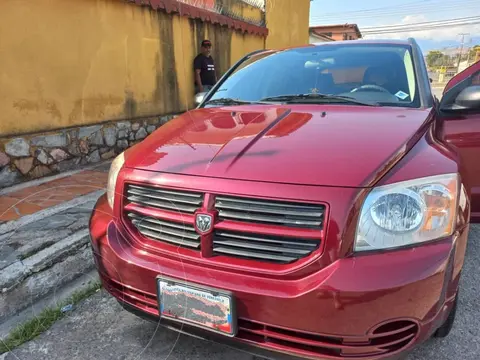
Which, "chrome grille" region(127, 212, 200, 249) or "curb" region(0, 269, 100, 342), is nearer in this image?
"chrome grille" region(127, 212, 200, 249)

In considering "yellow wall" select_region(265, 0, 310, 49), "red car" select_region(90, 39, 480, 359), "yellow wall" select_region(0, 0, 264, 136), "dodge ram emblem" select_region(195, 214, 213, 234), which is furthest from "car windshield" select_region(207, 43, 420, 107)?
"yellow wall" select_region(265, 0, 310, 49)

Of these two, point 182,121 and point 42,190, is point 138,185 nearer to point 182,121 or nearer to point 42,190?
point 182,121

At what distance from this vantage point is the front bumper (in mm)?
1356

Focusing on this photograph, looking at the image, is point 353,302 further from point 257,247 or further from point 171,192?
point 171,192

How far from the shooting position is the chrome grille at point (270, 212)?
4.74 feet

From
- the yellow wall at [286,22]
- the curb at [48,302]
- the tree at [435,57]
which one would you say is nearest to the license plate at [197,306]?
the curb at [48,302]

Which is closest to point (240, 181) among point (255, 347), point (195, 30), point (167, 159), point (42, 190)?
point (167, 159)

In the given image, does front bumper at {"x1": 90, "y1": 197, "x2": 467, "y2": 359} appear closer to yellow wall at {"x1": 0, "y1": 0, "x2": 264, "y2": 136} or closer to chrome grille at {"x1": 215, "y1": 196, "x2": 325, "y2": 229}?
chrome grille at {"x1": 215, "y1": 196, "x2": 325, "y2": 229}

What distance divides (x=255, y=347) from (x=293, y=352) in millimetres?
161

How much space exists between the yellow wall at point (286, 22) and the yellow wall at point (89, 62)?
321 centimetres

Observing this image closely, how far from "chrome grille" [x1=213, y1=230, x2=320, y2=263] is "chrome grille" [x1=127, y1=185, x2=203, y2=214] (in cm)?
17

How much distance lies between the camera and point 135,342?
6.77ft

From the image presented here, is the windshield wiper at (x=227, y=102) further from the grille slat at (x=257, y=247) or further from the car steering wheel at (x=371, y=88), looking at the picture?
the grille slat at (x=257, y=247)

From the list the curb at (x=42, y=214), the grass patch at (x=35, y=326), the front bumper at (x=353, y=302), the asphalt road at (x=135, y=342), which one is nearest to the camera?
the front bumper at (x=353, y=302)
